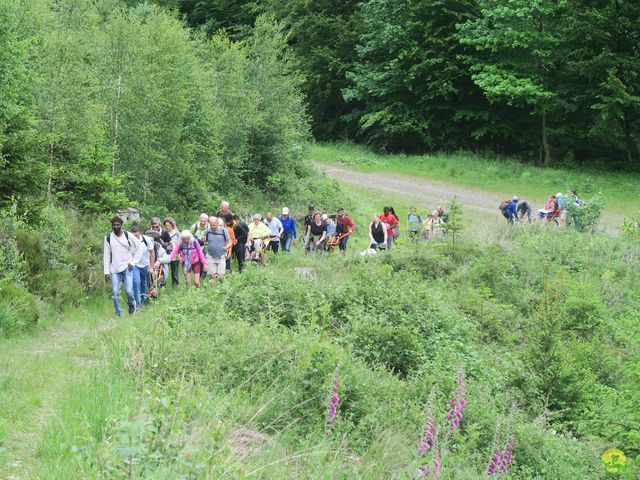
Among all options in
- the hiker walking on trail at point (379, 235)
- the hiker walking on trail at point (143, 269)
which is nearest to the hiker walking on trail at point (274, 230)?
the hiker walking on trail at point (379, 235)

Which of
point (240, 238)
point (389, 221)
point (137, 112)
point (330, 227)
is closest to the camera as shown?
point (240, 238)

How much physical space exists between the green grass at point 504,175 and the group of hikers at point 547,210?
21.4ft

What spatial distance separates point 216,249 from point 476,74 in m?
32.3

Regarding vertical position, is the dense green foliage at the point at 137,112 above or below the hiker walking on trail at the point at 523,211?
above

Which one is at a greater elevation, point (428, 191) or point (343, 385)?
point (343, 385)

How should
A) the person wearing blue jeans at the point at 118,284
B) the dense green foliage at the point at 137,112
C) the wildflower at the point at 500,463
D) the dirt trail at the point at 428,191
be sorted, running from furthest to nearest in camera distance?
the dirt trail at the point at 428,191, the dense green foliage at the point at 137,112, the person wearing blue jeans at the point at 118,284, the wildflower at the point at 500,463

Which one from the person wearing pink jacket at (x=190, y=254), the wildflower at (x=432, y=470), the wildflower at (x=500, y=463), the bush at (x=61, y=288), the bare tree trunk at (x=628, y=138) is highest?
the bare tree trunk at (x=628, y=138)

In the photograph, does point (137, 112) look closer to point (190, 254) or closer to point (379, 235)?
point (379, 235)

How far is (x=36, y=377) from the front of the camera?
8633 mm

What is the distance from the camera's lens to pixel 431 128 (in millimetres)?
46781

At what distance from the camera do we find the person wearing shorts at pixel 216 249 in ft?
49.4

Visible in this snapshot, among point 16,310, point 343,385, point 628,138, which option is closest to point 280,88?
point 16,310

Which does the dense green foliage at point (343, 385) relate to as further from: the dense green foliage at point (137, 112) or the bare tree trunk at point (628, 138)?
the bare tree trunk at point (628, 138)

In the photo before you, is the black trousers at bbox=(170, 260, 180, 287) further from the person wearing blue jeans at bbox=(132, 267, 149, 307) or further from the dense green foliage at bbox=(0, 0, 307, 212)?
the dense green foliage at bbox=(0, 0, 307, 212)
